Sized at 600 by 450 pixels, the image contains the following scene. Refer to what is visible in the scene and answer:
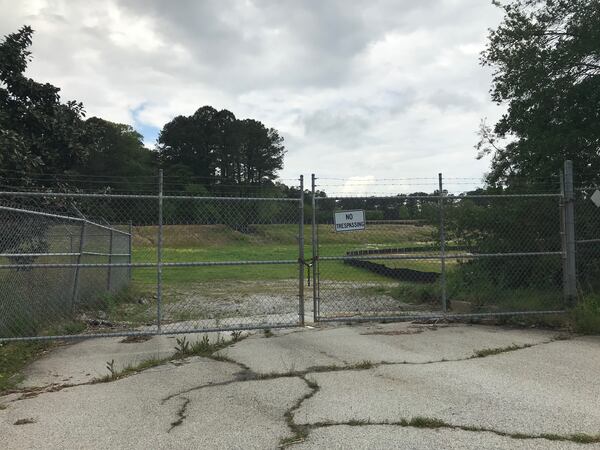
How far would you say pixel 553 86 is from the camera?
10.8 meters

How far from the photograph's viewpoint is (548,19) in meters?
11.4

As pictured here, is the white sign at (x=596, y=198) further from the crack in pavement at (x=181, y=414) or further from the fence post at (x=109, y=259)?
the fence post at (x=109, y=259)

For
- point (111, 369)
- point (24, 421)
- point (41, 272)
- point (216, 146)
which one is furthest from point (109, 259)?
point (216, 146)

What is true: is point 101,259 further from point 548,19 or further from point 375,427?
point 548,19

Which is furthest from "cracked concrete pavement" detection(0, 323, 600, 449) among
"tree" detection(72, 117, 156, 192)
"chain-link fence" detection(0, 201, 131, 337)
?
"tree" detection(72, 117, 156, 192)

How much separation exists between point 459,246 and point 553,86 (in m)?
3.92

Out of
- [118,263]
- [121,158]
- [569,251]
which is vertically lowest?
[118,263]

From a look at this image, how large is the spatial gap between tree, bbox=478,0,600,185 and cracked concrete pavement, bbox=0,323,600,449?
184 inches

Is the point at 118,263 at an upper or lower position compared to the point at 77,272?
upper

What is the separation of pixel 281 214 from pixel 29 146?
5409 mm

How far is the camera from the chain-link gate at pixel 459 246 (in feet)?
27.8

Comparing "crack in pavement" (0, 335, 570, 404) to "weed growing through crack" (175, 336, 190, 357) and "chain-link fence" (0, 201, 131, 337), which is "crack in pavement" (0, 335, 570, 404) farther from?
"chain-link fence" (0, 201, 131, 337)

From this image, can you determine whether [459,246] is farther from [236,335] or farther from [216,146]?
[216,146]

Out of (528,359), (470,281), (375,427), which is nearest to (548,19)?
(470,281)
